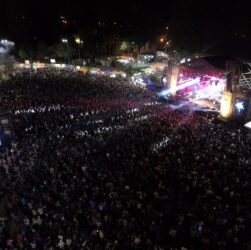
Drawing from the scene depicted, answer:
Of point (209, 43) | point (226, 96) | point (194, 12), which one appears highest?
point (194, 12)

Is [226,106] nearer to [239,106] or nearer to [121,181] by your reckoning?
[239,106]

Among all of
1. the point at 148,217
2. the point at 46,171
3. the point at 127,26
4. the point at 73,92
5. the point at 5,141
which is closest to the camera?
the point at 148,217

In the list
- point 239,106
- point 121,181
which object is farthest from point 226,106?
point 121,181

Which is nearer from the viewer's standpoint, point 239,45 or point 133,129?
point 133,129

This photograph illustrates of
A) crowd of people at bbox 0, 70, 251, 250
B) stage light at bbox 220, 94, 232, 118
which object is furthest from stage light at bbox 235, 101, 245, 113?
crowd of people at bbox 0, 70, 251, 250

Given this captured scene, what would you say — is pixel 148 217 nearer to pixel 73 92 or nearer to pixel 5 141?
pixel 5 141

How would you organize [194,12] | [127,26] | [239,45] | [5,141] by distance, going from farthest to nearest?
[127,26], [194,12], [239,45], [5,141]

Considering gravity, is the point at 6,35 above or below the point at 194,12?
below

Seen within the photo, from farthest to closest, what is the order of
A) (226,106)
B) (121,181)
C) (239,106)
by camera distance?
(226,106) < (239,106) < (121,181)

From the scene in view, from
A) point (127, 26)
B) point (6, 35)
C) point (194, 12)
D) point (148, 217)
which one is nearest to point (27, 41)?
point (6, 35)
